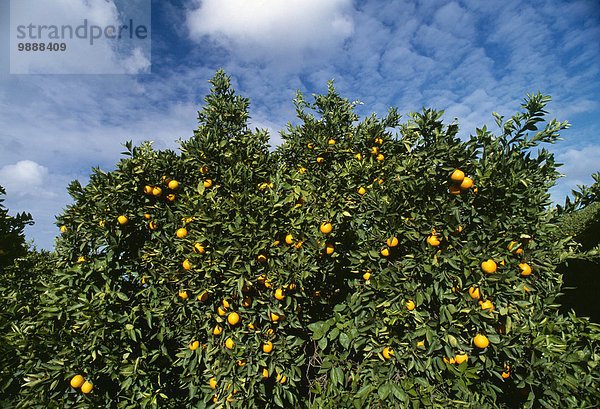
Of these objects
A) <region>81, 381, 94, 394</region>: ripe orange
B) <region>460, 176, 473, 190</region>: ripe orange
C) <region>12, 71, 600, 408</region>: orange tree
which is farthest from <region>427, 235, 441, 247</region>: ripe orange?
<region>81, 381, 94, 394</region>: ripe orange

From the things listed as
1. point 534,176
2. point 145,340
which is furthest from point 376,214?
point 145,340

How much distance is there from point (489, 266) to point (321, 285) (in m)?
2.42

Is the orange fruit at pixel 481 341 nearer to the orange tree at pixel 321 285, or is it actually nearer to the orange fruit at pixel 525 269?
the orange tree at pixel 321 285

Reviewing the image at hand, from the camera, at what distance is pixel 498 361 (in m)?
2.99

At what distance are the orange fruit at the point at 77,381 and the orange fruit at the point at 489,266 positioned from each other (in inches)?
178

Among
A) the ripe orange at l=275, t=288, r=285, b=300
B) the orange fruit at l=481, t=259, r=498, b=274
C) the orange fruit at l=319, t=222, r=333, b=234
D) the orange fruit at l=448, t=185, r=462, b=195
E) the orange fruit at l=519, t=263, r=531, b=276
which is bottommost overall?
the ripe orange at l=275, t=288, r=285, b=300

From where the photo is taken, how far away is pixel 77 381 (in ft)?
10.4

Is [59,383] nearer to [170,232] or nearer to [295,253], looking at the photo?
[170,232]

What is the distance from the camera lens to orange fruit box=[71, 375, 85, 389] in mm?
3174

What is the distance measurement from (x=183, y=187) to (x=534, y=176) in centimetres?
444

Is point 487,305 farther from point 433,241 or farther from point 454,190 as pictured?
point 454,190

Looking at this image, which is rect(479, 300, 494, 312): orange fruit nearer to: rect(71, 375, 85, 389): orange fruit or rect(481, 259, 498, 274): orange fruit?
rect(481, 259, 498, 274): orange fruit

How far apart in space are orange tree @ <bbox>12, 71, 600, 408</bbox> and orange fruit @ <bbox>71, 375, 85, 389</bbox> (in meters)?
0.01

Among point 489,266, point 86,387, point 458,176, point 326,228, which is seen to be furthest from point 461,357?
point 86,387
